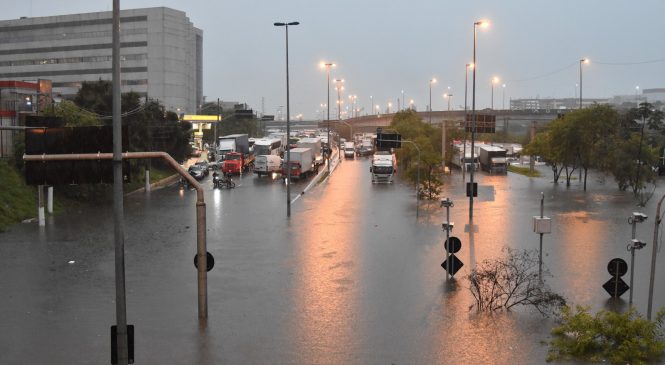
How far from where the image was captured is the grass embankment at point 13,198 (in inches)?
1130

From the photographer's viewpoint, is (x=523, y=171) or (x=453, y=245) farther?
(x=523, y=171)

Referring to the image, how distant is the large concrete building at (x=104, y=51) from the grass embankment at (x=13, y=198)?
94643mm

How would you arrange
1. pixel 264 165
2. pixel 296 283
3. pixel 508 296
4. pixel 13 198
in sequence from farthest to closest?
pixel 264 165, pixel 13 198, pixel 296 283, pixel 508 296

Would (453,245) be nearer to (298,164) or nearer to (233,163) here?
(298,164)

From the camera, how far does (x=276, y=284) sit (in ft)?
58.5

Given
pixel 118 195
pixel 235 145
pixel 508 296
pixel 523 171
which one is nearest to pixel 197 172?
pixel 235 145

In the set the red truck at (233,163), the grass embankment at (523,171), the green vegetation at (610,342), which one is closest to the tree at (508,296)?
the green vegetation at (610,342)

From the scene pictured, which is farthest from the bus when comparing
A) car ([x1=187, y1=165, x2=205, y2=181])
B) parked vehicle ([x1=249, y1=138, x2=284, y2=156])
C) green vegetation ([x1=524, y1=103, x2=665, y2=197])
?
green vegetation ([x1=524, y1=103, x2=665, y2=197])

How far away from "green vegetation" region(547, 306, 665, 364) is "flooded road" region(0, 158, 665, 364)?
65cm

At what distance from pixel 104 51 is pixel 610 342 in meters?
132

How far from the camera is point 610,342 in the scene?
12.8 metres

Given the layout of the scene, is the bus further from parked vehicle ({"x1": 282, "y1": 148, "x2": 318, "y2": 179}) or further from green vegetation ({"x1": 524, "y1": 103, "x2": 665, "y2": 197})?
green vegetation ({"x1": 524, "y1": 103, "x2": 665, "y2": 197})

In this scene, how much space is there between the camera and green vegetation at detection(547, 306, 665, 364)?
12125 mm

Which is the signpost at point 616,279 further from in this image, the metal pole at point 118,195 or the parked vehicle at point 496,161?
the parked vehicle at point 496,161
